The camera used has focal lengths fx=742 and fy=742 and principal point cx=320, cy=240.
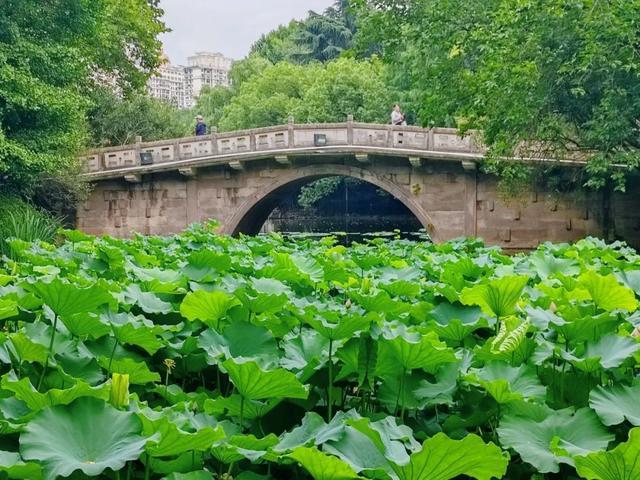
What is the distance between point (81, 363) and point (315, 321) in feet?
1.63

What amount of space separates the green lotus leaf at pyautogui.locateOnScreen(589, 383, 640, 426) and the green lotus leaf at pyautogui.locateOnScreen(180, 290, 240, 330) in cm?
84

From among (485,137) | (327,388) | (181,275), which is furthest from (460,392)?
(485,137)

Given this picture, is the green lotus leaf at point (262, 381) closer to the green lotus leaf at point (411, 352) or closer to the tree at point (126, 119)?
the green lotus leaf at point (411, 352)

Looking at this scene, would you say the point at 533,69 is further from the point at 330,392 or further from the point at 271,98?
the point at 271,98

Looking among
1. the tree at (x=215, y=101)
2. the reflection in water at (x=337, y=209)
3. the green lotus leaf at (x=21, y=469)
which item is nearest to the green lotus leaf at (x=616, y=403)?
the green lotus leaf at (x=21, y=469)

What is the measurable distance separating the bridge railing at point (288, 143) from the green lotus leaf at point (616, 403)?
1368cm

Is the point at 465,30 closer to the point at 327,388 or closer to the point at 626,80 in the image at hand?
the point at 626,80

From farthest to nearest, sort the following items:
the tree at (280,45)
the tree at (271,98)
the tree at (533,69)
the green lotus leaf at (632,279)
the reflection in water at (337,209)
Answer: the tree at (280,45)
the tree at (271,98)
the reflection in water at (337,209)
the tree at (533,69)
the green lotus leaf at (632,279)

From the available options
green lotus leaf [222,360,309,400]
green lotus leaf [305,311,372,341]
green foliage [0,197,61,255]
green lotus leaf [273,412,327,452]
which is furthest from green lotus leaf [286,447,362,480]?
green foliage [0,197,61,255]

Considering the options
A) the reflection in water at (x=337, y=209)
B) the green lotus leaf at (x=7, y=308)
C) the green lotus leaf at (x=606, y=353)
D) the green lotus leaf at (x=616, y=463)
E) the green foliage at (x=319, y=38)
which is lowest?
the green lotus leaf at (x=616, y=463)

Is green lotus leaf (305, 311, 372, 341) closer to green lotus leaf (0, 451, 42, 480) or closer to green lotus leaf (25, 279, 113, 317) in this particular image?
green lotus leaf (25, 279, 113, 317)

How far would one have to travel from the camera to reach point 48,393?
1.17 meters

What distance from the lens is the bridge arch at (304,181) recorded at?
1723cm

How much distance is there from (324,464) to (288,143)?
16820 mm
